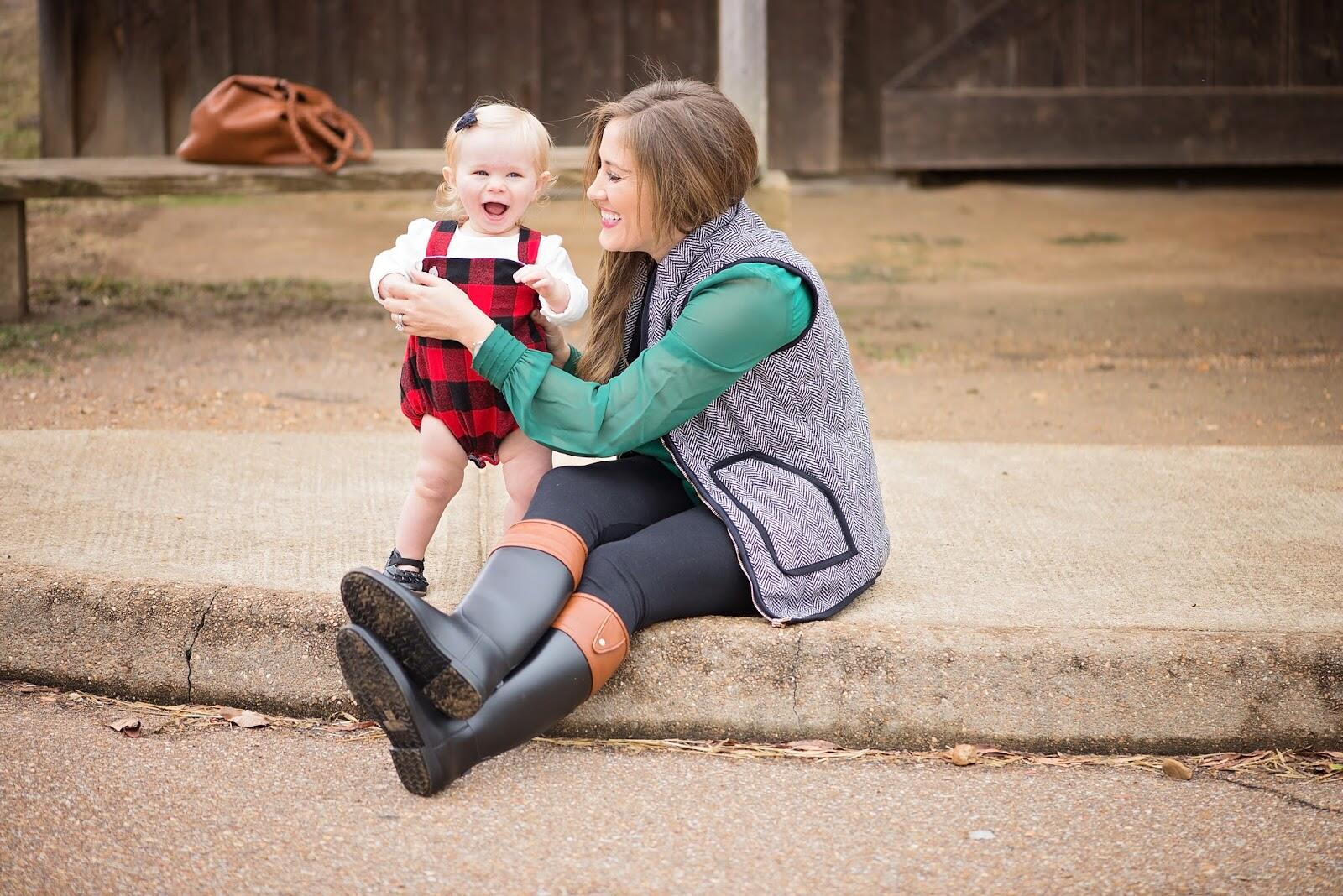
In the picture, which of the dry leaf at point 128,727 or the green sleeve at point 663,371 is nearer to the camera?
the green sleeve at point 663,371

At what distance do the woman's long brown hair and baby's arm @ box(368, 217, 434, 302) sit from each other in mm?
325

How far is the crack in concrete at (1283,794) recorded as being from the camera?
2221 millimetres

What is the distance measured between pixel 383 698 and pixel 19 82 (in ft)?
31.7

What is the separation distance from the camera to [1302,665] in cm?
241

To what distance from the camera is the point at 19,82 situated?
1023 centimetres

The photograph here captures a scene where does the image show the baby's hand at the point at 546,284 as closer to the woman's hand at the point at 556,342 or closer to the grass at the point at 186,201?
the woman's hand at the point at 556,342

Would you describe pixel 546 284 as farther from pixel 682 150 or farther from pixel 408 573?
pixel 408 573

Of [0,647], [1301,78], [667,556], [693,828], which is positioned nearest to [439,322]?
[667,556]

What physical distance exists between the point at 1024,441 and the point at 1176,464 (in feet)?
2.61

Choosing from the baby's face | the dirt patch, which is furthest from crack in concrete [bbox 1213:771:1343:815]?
the dirt patch

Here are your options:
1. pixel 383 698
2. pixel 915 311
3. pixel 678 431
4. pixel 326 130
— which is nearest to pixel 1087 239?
pixel 915 311

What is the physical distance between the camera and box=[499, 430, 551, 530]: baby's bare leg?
2625mm

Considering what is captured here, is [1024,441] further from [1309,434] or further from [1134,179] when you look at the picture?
[1134,179]

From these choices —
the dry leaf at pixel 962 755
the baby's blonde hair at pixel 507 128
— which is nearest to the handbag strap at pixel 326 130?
the baby's blonde hair at pixel 507 128
